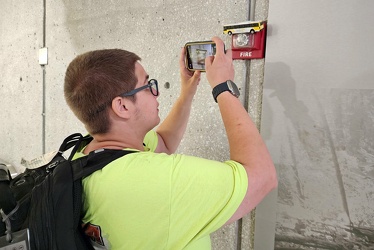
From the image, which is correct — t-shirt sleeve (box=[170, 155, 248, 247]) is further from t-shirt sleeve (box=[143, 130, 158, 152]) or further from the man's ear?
t-shirt sleeve (box=[143, 130, 158, 152])

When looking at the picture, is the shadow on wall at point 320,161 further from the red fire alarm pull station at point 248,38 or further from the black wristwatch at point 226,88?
the black wristwatch at point 226,88

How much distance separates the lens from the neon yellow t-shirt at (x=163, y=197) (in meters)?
0.68

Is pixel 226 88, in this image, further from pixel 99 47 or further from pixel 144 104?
pixel 99 47

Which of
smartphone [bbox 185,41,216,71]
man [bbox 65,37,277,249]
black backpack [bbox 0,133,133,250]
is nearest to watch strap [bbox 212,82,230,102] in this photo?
man [bbox 65,37,277,249]

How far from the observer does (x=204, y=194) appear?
682 millimetres

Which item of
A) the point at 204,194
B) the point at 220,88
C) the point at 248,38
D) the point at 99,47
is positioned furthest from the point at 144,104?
the point at 99,47

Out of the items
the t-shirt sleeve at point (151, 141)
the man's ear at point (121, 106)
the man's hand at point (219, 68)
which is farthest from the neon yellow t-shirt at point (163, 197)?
the t-shirt sleeve at point (151, 141)

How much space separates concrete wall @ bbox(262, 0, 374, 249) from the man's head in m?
0.50

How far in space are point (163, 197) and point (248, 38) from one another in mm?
651

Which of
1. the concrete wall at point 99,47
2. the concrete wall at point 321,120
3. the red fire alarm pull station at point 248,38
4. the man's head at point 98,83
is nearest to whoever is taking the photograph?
the man's head at point 98,83

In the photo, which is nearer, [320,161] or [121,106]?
[121,106]

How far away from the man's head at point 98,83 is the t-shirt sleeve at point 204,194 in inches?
10.6

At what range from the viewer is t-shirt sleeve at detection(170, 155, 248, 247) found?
26.5 inches

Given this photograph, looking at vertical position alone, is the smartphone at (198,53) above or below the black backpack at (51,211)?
above
